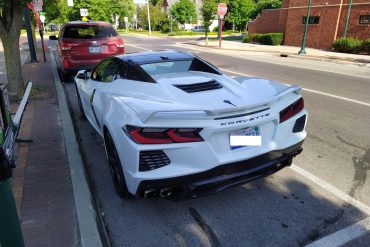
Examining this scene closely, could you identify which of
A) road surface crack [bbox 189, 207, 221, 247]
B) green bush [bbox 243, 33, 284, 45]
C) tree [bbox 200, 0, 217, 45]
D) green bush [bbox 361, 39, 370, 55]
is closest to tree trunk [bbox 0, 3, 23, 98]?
road surface crack [bbox 189, 207, 221, 247]

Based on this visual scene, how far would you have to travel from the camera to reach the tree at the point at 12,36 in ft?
23.6

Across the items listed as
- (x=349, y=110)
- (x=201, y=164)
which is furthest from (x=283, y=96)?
(x=349, y=110)

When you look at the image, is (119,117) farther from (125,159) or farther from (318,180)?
(318,180)

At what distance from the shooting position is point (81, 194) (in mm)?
3539

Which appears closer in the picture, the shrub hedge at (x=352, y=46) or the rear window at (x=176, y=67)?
the rear window at (x=176, y=67)

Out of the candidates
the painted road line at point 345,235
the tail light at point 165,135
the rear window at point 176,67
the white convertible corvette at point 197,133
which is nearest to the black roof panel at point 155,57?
the rear window at point 176,67

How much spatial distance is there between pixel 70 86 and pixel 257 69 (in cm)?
740

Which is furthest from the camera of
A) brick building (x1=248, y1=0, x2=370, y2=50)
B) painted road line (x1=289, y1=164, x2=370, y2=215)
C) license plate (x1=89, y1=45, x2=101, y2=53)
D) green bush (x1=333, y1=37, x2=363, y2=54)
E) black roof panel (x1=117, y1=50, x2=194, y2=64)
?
brick building (x1=248, y1=0, x2=370, y2=50)

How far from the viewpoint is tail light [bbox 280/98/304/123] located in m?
3.16

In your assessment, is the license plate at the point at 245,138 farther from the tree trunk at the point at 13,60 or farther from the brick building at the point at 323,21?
the brick building at the point at 323,21

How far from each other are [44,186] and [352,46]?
21.2 meters

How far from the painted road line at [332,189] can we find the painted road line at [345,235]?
0.86 feet

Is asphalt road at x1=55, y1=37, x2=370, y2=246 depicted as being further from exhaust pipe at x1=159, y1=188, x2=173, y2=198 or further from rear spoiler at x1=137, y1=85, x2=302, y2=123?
rear spoiler at x1=137, y1=85, x2=302, y2=123

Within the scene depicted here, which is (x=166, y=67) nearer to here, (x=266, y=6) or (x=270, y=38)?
(x=270, y=38)
